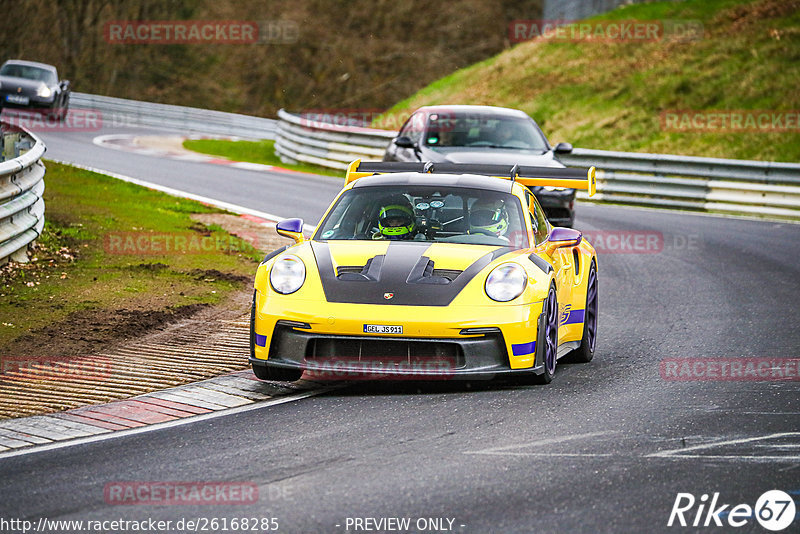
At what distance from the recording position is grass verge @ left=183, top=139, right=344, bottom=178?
1038 inches

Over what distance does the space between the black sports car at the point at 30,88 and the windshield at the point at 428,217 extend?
25.8 m

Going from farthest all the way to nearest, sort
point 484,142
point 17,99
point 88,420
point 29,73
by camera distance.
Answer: point 29,73 → point 17,99 → point 484,142 → point 88,420

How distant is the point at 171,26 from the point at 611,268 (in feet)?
146

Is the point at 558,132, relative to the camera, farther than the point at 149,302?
Answer: Yes

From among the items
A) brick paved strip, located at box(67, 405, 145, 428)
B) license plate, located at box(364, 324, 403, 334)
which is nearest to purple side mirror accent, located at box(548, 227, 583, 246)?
license plate, located at box(364, 324, 403, 334)

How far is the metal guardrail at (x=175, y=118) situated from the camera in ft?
129

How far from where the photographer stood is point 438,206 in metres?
8.61

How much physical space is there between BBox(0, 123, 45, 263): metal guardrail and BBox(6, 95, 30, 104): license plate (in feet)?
67.2

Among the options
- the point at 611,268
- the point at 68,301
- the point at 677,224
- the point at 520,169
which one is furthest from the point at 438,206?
the point at 677,224

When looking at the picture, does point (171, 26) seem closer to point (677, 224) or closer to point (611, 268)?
point (677, 224)

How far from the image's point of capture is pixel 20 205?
11625mm

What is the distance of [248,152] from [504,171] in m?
21.4

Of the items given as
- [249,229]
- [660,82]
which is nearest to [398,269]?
[249,229]

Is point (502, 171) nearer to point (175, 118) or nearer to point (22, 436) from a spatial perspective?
point (22, 436)
